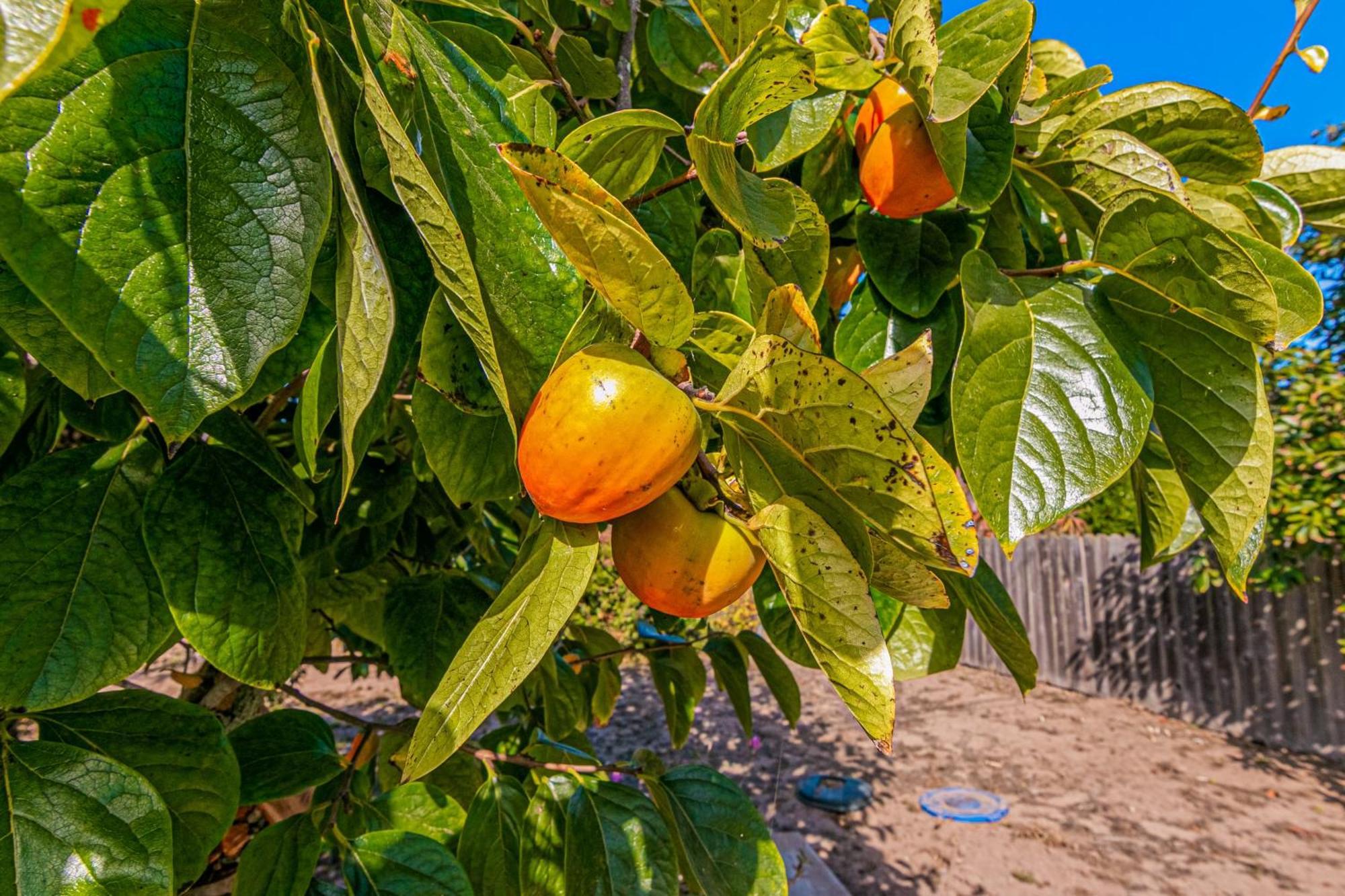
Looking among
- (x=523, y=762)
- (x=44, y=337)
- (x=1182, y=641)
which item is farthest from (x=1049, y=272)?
(x=1182, y=641)

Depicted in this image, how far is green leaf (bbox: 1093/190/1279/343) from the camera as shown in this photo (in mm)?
700

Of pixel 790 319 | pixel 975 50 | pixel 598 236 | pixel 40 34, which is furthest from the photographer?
pixel 975 50

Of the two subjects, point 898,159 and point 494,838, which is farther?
point 494,838

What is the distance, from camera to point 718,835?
4.03 ft

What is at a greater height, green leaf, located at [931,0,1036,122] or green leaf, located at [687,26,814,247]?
green leaf, located at [931,0,1036,122]

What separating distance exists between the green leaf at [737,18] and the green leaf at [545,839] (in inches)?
41.7

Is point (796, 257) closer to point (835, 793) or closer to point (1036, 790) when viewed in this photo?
point (835, 793)

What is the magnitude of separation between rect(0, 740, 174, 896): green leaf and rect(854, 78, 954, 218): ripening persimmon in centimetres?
102

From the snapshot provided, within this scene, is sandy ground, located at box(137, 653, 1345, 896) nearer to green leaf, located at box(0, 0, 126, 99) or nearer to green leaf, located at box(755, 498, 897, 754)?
green leaf, located at box(755, 498, 897, 754)

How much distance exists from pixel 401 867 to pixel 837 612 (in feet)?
2.85

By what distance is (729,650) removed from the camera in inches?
79.2

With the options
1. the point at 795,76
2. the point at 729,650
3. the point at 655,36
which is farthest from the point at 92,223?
the point at 729,650

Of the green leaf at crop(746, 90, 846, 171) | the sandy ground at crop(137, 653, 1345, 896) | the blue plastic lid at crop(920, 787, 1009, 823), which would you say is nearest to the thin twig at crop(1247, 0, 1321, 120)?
the green leaf at crop(746, 90, 846, 171)

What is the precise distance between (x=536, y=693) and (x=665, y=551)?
1.43 meters
